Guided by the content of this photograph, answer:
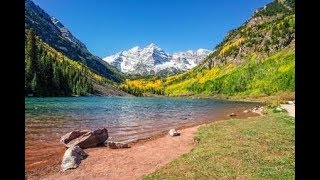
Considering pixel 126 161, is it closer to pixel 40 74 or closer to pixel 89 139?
pixel 89 139

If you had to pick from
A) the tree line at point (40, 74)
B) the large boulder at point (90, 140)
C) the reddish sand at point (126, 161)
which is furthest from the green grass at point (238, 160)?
the tree line at point (40, 74)

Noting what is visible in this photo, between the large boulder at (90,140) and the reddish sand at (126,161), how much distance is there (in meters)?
1.05

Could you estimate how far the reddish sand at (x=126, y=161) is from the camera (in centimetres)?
1936

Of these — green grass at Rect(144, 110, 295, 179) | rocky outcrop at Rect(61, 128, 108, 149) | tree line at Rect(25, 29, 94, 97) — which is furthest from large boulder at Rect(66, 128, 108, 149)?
tree line at Rect(25, 29, 94, 97)

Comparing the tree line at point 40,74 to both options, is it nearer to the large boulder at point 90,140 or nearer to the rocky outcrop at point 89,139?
the rocky outcrop at point 89,139

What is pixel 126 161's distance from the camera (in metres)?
22.6

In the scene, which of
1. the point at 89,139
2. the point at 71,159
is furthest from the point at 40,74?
the point at 71,159

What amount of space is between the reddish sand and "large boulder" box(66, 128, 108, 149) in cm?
105
